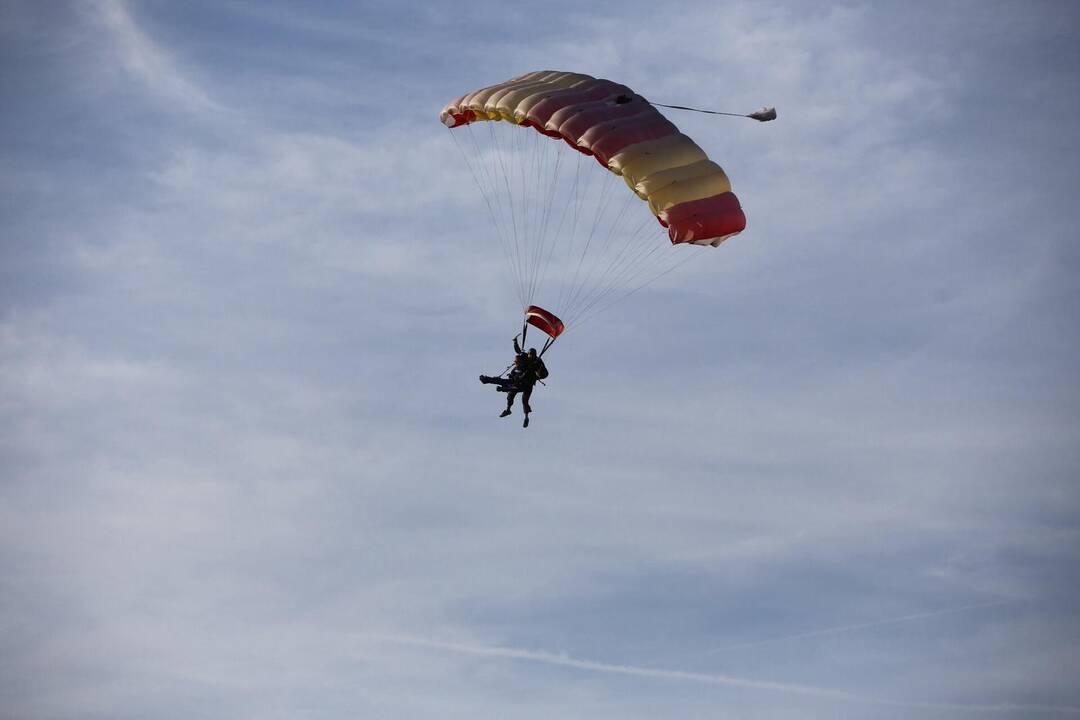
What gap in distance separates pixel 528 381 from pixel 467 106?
6.76 metres

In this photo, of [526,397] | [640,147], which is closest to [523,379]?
[526,397]

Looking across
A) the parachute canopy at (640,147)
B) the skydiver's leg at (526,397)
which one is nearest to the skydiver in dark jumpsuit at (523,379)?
the skydiver's leg at (526,397)

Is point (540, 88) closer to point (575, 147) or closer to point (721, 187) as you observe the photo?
point (575, 147)

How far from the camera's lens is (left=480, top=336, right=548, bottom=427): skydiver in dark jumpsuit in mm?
38594

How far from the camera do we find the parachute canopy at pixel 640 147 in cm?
3697

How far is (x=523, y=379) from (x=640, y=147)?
572 centimetres

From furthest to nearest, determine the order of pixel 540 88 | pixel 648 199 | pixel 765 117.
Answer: pixel 540 88
pixel 648 199
pixel 765 117

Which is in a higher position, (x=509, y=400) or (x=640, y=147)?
(x=640, y=147)

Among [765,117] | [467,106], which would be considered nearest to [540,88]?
[467,106]

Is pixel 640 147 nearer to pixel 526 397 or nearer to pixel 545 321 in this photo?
pixel 545 321

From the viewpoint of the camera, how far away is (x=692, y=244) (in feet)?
122

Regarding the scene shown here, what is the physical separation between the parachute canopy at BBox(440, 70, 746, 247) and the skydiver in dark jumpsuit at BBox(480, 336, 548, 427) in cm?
437

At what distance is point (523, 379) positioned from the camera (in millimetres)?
38594

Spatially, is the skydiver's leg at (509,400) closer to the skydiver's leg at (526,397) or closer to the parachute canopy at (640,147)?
the skydiver's leg at (526,397)
